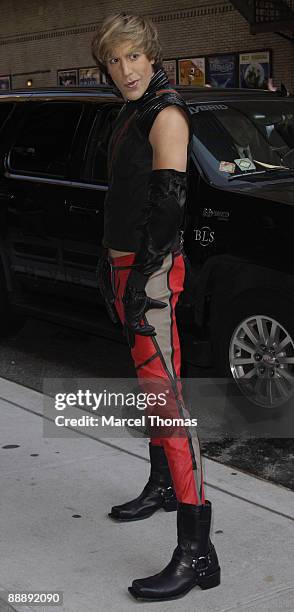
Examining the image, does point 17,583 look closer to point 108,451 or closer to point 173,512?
point 173,512

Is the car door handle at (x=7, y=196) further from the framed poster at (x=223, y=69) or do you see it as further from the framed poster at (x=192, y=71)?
the framed poster at (x=192, y=71)

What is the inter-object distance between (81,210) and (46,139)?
0.77m

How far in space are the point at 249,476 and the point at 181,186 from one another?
183 cm

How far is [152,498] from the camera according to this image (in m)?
3.98

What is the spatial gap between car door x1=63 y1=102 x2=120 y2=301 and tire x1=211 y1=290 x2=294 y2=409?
1.10 meters

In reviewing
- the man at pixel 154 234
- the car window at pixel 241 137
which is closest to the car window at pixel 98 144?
the car window at pixel 241 137

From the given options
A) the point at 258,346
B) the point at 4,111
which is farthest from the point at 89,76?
the point at 258,346

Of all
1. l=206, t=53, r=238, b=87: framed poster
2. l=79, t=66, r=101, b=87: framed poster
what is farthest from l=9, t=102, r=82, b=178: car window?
l=79, t=66, r=101, b=87: framed poster

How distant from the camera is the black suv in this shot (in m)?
5.11

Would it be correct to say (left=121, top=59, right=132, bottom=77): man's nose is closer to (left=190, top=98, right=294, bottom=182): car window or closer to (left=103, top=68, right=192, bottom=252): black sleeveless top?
(left=103, top=68, right=192, bottom=252): black sleeveless top

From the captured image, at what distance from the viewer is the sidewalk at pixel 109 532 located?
130 inches

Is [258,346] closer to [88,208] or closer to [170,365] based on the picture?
[88,208]

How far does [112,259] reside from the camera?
11.6ft

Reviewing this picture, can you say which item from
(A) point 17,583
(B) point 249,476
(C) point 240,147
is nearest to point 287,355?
(B) point 249,476
